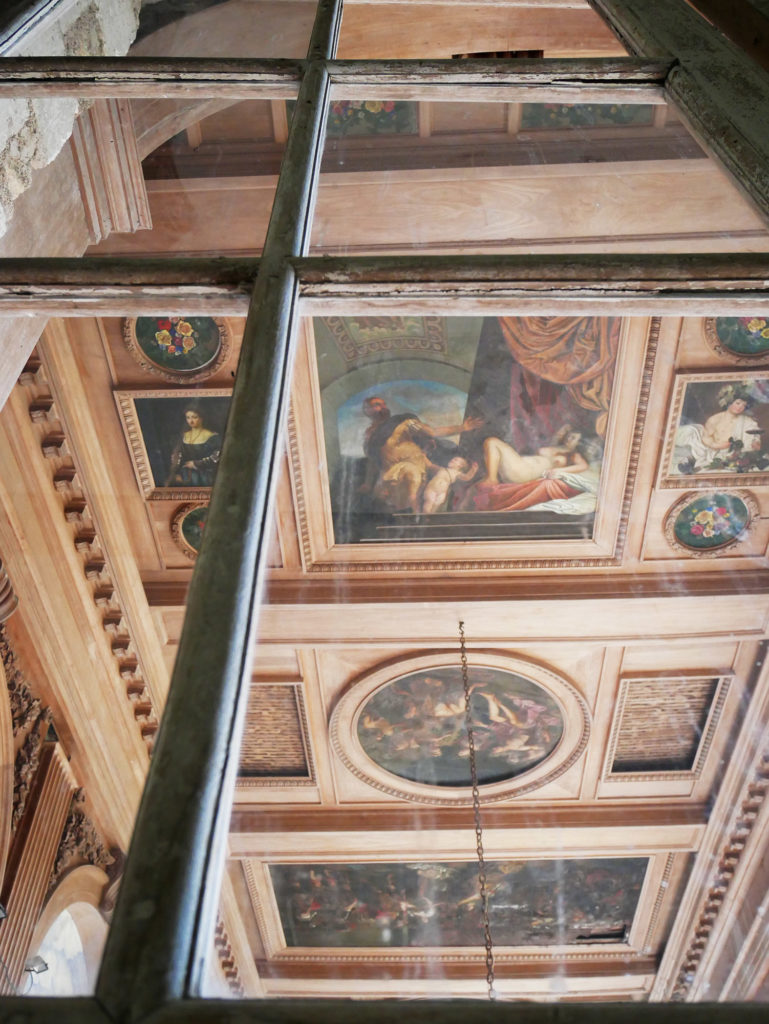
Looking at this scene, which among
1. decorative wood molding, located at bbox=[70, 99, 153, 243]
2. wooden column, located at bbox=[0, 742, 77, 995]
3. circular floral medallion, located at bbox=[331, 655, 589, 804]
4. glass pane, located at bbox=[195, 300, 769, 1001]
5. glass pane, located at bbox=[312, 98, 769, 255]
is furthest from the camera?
wooden column, located at bbox=[0, 742, 77, 995]

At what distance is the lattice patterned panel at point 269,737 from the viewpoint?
0.72 m

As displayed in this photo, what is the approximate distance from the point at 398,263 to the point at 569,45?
1368 millimetres

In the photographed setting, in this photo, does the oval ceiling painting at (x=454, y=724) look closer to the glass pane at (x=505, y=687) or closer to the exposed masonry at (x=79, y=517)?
the glass pane at (x=505, y=687)

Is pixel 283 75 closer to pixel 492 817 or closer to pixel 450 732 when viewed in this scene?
pixel 492 817

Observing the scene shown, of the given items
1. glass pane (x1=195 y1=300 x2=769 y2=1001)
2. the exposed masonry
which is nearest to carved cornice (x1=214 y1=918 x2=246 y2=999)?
glass pane (x1=195 y1=300 x2=769 y2=1001)

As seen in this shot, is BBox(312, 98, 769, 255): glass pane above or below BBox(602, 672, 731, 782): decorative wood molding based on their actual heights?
above

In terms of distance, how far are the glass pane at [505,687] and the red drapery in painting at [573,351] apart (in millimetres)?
18

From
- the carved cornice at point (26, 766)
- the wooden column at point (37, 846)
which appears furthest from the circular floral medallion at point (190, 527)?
the carved cornice at point (26, 766)

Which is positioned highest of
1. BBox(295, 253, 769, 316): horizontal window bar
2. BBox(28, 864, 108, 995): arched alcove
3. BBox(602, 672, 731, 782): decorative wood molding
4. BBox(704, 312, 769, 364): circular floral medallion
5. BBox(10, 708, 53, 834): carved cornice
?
BBox(10, 708, 53, 834): carved cornice

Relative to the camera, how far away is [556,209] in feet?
5.66

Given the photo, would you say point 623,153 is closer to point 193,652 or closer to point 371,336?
point 371,336

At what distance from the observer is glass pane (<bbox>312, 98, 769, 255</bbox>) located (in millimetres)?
1316

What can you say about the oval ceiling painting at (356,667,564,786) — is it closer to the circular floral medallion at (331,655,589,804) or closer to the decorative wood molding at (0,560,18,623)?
the circular floral medallion at (331,655,589,804)

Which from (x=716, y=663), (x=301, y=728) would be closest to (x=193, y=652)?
(x=301, y=728)
